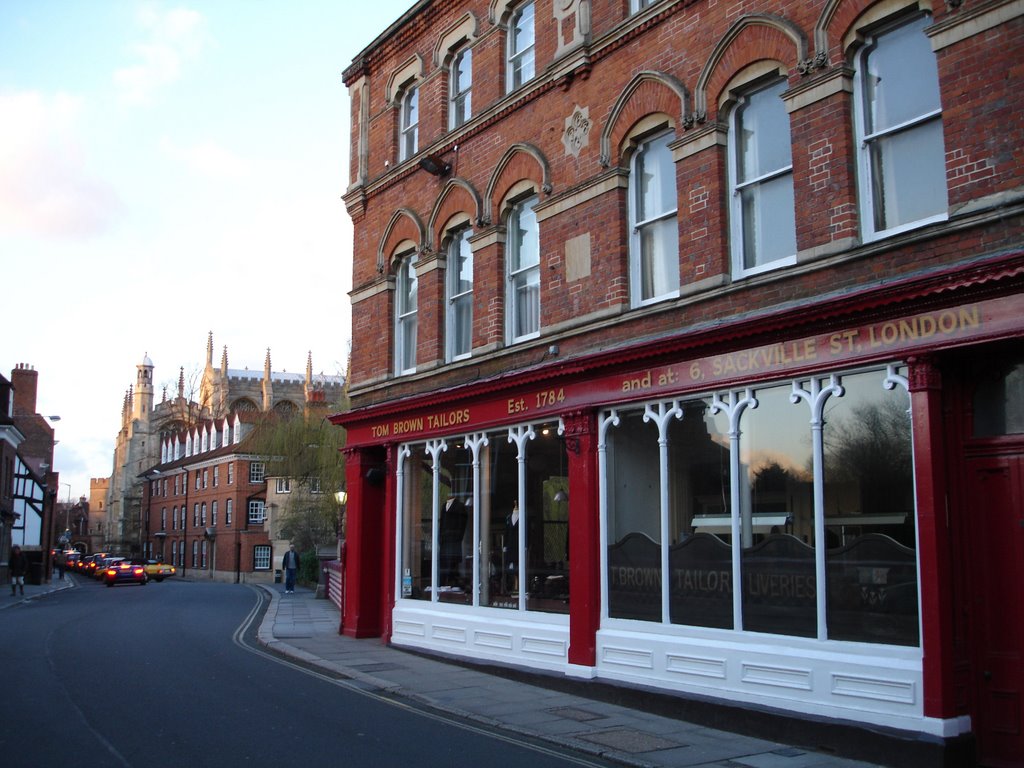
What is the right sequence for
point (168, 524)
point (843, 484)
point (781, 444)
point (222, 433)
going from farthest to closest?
point (168, 524), point (222, 433), point (781, 444), point (843, 484)

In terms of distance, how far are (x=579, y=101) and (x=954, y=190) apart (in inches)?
234

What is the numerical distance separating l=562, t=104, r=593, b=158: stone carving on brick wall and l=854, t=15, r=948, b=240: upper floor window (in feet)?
13.6

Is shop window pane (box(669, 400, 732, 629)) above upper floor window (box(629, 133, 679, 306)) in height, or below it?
below

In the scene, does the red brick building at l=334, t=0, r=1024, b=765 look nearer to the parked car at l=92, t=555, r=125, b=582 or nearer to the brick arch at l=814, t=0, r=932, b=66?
the brick arch at l=814, t=0, r=932, b=66

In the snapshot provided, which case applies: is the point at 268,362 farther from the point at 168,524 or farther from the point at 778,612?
the point at 778,612

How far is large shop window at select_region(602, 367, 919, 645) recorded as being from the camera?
8.91 meters

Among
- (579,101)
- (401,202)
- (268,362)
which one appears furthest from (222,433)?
(579,101)

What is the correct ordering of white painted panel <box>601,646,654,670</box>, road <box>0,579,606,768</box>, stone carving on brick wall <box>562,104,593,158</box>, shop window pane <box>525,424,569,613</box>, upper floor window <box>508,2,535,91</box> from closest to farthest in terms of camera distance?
road <box>0,579,606,768</box>
white painted panel <box>601,646,654,670</box>
shop window pane <box>525,424,569,613</box>
stone carving on brick wall <box>562,104,593,158</box>
upper floor window <box>508,2,535,91</box>

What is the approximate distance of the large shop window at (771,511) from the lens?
891 centimetres

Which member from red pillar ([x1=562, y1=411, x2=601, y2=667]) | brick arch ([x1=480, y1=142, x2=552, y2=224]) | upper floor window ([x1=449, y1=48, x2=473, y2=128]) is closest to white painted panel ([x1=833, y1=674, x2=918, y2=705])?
red pillar ([x1=562, y1=411, x2=601, y2=667])

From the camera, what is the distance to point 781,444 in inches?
395

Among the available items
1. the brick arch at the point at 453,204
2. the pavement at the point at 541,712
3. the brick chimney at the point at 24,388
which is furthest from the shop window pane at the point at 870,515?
the brick chimney at the point at 24,388

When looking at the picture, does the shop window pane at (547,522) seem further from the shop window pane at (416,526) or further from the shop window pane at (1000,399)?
→ the shop window pane at (1000,399)

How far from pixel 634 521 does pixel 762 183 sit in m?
4.17
